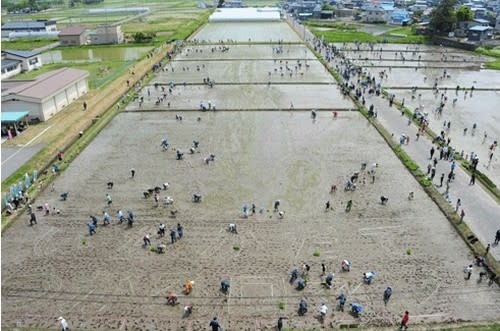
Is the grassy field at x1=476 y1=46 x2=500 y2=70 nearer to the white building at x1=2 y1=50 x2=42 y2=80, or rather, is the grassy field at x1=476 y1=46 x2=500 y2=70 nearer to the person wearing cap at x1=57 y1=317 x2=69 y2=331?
the white building at x1=2 y1=50 x2=42 y2=80

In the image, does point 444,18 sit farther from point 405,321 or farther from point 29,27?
point 29,27

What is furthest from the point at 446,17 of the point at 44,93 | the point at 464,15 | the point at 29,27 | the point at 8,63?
the point at 29,27

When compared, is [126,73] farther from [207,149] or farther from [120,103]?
[207,149]

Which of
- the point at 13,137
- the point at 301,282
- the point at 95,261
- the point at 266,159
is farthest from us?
the point at 13,137

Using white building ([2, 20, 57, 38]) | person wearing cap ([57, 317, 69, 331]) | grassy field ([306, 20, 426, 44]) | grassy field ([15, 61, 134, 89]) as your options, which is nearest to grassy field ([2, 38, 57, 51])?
white building ([2, 20, 57, 38])

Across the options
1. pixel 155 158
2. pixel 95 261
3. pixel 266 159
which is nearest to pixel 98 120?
pixel 155 158

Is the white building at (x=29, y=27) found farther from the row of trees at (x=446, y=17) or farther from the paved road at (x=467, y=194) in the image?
the paved road at (x=467, y=194)

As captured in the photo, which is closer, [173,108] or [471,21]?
[173,108]
